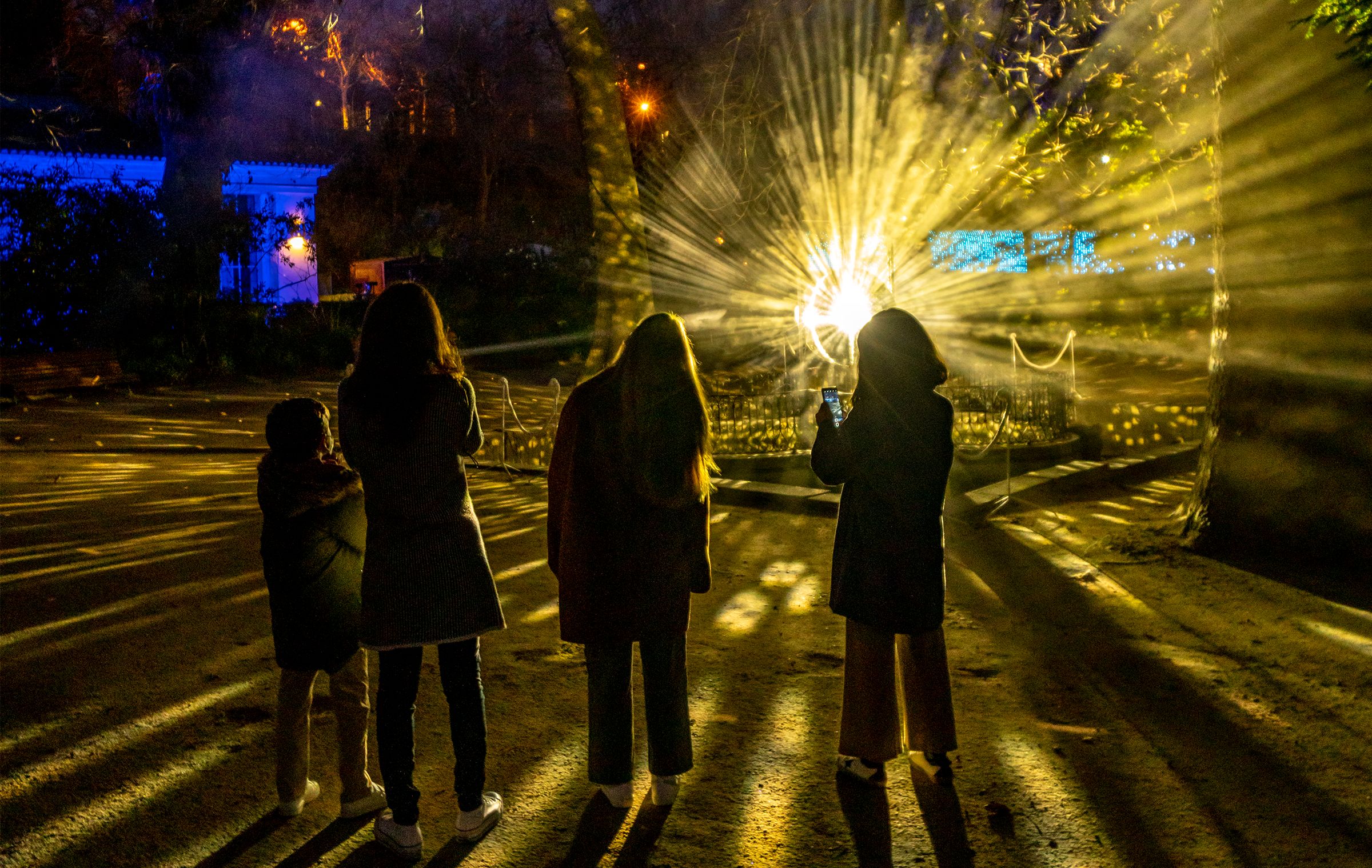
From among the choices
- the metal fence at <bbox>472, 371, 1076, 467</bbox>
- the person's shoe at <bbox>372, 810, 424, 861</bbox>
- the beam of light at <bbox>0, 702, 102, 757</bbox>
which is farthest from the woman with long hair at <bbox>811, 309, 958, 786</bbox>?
the metal fence at <bbox>472, 371, 1076, 467</bbox>

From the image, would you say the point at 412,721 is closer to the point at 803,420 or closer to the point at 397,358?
the point at 397,358

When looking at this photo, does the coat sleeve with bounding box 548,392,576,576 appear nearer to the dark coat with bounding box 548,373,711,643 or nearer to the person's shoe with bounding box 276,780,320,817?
the dark coat with bounding box 548,373,711,643

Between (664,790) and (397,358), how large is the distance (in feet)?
6.00

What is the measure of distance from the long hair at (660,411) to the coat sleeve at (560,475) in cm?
18

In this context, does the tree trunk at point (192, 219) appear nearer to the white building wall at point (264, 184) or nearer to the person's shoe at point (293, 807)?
the white building wall at point (264, 184)

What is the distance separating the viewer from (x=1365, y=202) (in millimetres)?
7211

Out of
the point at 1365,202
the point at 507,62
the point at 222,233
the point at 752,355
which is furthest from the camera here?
the point at 507,62

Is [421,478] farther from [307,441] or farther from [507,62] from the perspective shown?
[507,62]

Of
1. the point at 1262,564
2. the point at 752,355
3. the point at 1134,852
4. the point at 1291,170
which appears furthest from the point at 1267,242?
the point at 752,355

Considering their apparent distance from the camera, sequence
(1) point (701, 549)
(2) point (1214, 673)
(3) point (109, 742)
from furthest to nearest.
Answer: (2) point (1214, 673) < (3) point (109, 742) < (1) point (701, 549)

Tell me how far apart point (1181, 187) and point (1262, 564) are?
1792 cm

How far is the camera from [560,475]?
3.78m

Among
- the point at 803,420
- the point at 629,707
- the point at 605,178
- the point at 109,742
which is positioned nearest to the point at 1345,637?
the point at 629,707

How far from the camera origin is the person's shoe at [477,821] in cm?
364
